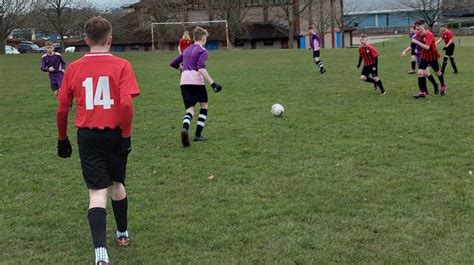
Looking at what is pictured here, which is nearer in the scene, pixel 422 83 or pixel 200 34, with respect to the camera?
pixel 200 34

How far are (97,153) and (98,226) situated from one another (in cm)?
55

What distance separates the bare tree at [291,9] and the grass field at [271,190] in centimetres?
5241

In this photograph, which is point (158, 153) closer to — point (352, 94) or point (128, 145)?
point (128, 145)

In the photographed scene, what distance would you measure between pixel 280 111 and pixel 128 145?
7.06 meters

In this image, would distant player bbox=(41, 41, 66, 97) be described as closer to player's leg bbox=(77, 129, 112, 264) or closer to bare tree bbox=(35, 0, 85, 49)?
player's leg bbox=(77, 129, 112, 264)

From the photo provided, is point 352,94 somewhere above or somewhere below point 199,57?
below

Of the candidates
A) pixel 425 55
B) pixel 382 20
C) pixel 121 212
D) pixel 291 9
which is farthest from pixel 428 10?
pixel 121 212

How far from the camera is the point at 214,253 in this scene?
4410 millimetres

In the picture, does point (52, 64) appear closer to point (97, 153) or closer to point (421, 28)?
point (421, 28)

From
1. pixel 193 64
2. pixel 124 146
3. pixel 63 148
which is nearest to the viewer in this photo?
pixel 124 146

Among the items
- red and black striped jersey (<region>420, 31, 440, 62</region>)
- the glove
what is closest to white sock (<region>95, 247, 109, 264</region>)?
the glove

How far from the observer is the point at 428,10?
271ft

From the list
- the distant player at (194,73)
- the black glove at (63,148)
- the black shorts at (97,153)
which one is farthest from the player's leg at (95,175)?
the distant player at (194,73)

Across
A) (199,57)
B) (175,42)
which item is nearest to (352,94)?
(199,57)
